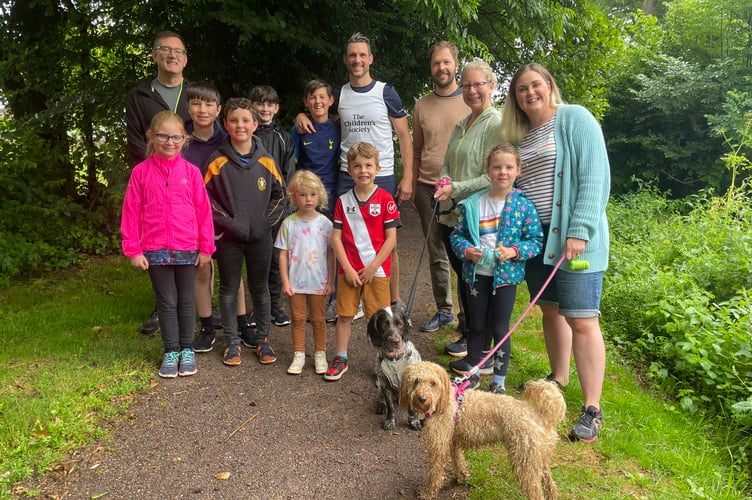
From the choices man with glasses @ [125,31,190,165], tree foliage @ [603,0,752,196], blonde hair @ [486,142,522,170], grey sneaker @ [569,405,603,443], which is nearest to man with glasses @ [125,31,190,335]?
man with glasses @ [125,31,190,165]

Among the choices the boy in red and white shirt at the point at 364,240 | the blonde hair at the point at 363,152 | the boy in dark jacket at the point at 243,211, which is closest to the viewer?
the blonde hair at the point at 363,152

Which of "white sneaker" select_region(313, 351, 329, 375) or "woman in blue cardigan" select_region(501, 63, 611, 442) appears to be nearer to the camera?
"woman in blue cardigan" select_region(501, 63, 611, 442)

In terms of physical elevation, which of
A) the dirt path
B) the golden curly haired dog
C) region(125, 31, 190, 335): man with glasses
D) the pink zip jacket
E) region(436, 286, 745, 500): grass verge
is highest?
region(125, 31, 190, 335): man with glasses

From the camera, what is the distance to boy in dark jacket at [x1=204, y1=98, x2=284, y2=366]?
3.97 meters

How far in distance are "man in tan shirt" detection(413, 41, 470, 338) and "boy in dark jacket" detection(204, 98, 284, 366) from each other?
136 centimetres

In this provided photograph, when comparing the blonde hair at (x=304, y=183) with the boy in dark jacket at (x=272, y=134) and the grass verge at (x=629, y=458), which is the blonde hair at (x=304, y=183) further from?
the grass verge at (x=629, y=458)

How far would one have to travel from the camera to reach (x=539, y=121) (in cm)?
329

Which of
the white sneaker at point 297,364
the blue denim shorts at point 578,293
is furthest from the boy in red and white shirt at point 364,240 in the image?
the blue denim shorts at point 578,293

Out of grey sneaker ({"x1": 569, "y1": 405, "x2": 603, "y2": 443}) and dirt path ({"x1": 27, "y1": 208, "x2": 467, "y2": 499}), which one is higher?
grey sneaker ({"x1": 569, "y1": 405, "x2": 603, "y2": 443})

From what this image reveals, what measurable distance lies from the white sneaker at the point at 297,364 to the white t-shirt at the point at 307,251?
559 mm

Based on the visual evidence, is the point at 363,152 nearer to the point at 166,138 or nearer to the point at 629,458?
the point at 166,138

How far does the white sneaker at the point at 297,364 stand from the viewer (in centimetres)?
409

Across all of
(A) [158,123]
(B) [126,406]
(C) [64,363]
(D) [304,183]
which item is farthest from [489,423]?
(C) [64,363]

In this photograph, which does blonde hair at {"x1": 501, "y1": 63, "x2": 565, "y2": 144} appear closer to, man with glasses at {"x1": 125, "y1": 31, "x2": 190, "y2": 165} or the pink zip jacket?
the pink zip jacket
